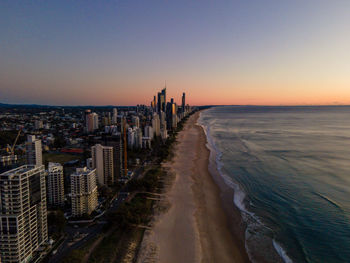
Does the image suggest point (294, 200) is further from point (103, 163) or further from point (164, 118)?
point (164, 118)

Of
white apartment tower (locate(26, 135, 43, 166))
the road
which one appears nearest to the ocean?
the road

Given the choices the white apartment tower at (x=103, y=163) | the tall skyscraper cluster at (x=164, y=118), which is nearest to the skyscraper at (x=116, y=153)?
the white apartment tower at (x=103, y=163)

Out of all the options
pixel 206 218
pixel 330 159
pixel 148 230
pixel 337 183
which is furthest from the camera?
pixel 330 159

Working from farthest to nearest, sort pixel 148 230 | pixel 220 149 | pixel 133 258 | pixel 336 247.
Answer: pixel 220 149 < pixel 148 230 < pixel 336 247 < pixel 133 258

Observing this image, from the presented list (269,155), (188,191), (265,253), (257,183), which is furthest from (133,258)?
(269,155)

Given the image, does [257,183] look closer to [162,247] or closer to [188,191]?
[188,191]

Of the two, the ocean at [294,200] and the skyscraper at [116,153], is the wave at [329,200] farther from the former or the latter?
the skyscraper at [116,153]
